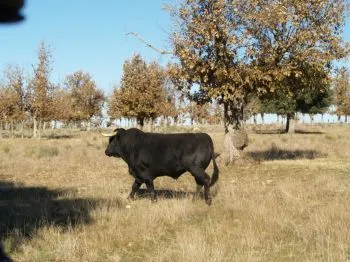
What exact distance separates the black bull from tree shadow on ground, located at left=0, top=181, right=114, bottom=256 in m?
1.22

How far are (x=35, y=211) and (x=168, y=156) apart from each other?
10.5 ft

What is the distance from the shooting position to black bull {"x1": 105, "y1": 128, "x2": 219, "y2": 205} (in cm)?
1116

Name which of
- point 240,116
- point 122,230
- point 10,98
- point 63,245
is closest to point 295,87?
point 240,116

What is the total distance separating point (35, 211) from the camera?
10.2 meters

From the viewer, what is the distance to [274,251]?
711 centimetres

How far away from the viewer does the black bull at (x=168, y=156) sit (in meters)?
11.2

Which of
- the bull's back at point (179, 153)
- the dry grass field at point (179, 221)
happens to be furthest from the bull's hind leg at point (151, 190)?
the bull's back at point (179, 153)

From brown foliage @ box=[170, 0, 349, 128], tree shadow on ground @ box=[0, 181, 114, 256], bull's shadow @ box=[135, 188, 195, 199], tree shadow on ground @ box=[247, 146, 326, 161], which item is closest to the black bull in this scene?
bull's shadow @ box=[135, 188, 195, 199]

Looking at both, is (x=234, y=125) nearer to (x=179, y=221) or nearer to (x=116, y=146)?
(x=116, y=146)

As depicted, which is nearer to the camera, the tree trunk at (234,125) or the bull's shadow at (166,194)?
the bull's shadow at (166,194)

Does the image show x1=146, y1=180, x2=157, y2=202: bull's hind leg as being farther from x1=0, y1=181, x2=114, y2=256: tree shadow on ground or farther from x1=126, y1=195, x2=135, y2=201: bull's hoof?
x1=0, y1=181, x2=114, y2=256: tree shadow on ground

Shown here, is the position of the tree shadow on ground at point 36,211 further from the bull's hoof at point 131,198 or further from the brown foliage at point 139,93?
the brown foliage at point 139,93

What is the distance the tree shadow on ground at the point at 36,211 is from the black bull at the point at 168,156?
122cm

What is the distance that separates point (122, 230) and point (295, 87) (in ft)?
46.1
